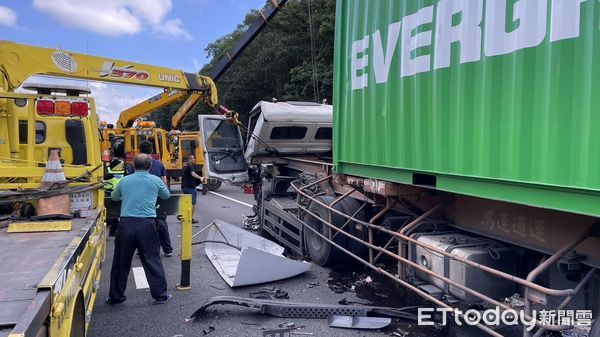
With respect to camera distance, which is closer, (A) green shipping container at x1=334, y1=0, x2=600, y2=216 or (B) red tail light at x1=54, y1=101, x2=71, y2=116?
(A) green shipping container at x1=334, y1=0, x2=600, y2=216

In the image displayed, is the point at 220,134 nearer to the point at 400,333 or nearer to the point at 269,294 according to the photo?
the point at 269,294

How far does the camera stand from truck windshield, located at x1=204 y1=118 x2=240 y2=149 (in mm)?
9500

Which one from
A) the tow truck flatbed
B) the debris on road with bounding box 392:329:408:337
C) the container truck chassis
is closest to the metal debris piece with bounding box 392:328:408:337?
the debris on road with bounding box 392:329:408:337

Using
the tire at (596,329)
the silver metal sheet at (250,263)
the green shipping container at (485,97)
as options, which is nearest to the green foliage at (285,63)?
the silver metal sheet at (250,263)

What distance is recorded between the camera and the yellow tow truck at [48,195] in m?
2.27

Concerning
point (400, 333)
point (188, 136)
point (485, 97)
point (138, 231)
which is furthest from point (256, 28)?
point (485, 97)

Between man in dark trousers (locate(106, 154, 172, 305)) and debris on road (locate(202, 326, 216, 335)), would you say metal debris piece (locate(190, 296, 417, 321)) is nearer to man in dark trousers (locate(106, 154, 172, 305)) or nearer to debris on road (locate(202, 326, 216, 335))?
debris on road (locate(202, 326, 216, 335))

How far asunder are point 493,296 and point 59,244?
328 cm

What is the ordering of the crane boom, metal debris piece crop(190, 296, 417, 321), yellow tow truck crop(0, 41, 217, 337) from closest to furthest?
yellow tow truck crop(0, 41, 217, 337)
metal debris piece crop(190, 296, 417, 321)
the crane boom

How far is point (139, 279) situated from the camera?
6227 millimetres

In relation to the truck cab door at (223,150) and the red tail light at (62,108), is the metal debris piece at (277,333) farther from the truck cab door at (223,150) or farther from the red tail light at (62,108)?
the truck cab door at (223,150)

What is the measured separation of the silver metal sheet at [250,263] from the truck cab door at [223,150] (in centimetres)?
221

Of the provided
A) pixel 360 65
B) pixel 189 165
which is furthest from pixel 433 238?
pixel 189 165

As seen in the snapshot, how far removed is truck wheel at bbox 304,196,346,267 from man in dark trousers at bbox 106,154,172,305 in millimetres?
2159
